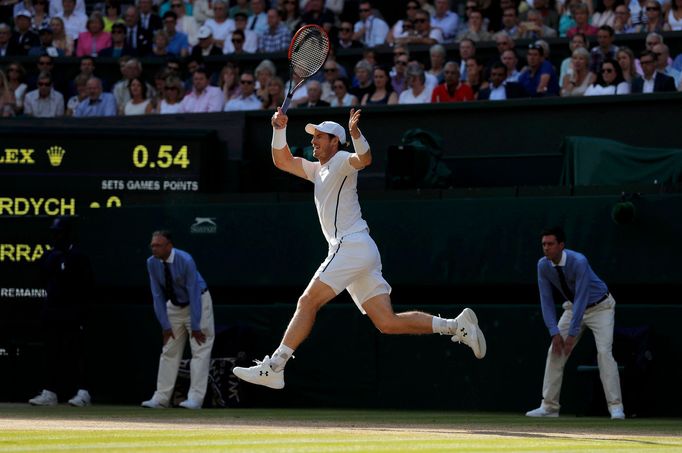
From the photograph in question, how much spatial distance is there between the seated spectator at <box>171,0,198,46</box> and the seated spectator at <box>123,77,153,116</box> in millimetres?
2211

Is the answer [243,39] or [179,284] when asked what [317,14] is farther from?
[179,284]

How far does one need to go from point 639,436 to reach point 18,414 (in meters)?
5.41

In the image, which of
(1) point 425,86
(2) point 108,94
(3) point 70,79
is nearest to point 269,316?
(1) point 425,86

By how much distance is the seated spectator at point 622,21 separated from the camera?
52.3 feet

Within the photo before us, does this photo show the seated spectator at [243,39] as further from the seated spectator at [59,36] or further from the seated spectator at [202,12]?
the seated spectator at [59,36]

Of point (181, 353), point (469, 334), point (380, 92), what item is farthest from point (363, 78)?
point (469, 334)

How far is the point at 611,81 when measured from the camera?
1436 centimetres

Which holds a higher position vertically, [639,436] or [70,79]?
[70,79]

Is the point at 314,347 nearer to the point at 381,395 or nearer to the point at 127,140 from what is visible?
the point at 381,395

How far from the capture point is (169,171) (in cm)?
1433

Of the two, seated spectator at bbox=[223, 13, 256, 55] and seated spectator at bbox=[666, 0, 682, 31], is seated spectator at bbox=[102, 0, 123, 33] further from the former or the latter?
seated spectator at bbox=[666, 0, 682, 31]

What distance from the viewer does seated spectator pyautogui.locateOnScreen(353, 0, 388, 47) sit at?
58.5ft

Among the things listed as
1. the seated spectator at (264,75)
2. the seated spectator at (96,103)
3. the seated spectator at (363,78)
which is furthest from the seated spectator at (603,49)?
the seated spectator at (96,103)

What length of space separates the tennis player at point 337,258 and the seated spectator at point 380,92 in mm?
6008
